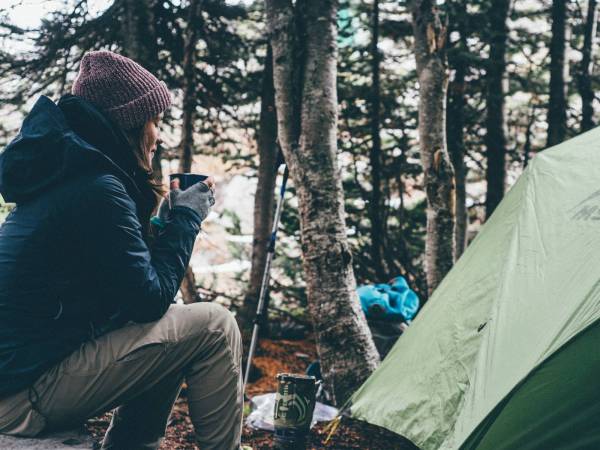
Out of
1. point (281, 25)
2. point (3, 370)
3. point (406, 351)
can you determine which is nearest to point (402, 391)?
point (406, 351)

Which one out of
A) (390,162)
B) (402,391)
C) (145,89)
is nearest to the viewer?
(145,89)

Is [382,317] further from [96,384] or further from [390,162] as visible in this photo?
[390,162]

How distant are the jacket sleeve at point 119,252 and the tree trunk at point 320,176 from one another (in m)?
2.24

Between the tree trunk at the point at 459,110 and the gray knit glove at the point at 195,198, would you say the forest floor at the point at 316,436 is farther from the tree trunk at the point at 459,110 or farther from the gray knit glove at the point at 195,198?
the tree trunk at the point at 459,110

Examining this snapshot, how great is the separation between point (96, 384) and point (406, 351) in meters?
1.93

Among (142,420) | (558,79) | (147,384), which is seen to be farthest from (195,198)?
(558,79)

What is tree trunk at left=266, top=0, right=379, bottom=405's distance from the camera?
14.5 feet

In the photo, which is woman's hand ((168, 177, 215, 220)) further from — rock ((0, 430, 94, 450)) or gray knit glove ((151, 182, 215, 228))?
rock ((0, 430, 94, 450))

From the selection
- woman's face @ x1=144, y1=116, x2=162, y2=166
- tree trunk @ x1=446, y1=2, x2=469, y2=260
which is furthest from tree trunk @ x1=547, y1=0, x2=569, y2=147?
woman's face @ x1=144, y1=116, x2=162, y2=166

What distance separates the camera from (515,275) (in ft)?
10.0

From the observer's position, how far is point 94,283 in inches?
90.4

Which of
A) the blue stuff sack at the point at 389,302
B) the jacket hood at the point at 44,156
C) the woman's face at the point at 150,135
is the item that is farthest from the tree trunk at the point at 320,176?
the jacket hood at the point at 44,156

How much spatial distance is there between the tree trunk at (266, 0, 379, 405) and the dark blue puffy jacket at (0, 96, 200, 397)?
2.28m

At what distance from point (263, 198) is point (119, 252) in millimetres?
5470
